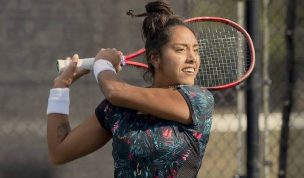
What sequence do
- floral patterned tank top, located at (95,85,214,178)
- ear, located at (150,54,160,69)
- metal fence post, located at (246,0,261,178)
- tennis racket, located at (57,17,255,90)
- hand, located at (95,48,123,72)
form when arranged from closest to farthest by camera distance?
floral patterned tank top, located at (95,85,214,178)
ear, located at (150,54,160,69)
hand, located at (95,48,123,72)
tennis racket, located at (57,17,255,90)
metal fence post, located at (246,0,261,178)

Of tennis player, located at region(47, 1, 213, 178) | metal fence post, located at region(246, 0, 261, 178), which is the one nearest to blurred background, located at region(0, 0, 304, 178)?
metal fence post, located at region(246, 0, 261, 178)

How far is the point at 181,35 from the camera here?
2541 millimetres

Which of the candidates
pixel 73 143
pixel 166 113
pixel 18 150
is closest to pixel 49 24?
pixel 18 150

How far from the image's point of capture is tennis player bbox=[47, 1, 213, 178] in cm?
246

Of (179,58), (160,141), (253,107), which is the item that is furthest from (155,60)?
(253,107)

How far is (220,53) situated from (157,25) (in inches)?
45.9

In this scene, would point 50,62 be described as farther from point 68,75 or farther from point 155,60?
point 155,60

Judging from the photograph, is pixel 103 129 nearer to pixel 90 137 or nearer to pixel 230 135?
pixel 90 137

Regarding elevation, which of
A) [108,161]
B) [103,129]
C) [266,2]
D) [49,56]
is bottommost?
[108,161]

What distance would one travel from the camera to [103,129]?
8.77 feet

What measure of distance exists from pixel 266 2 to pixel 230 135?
0.77 metres

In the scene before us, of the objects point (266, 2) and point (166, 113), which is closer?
point (166, 113)

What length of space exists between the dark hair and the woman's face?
19 mm

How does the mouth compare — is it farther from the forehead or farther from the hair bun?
the hair bun
